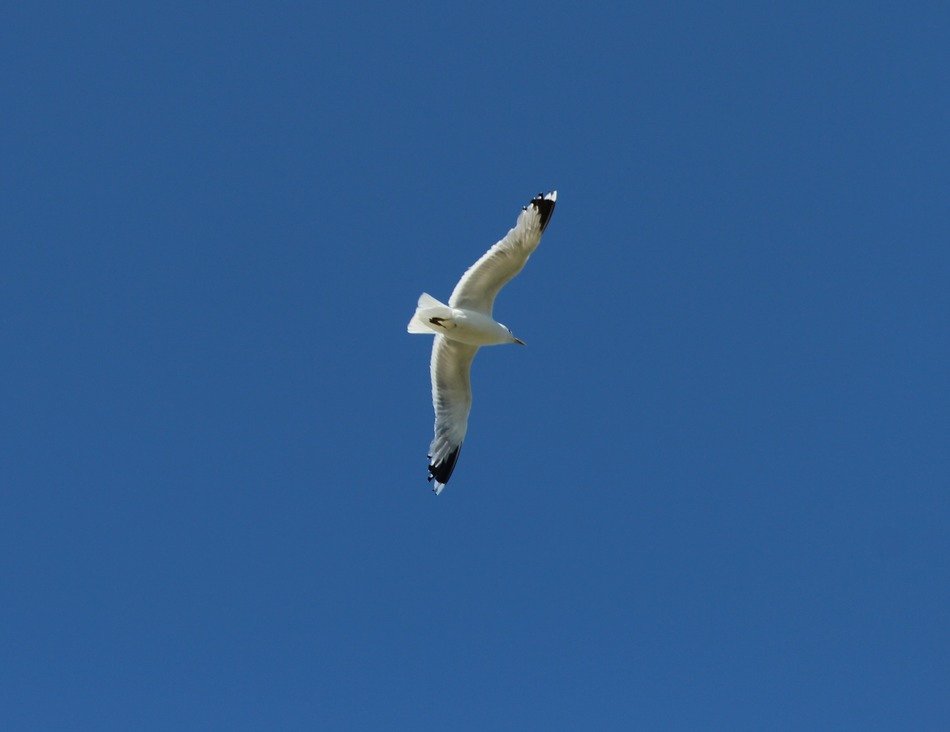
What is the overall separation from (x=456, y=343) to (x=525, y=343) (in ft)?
2.82

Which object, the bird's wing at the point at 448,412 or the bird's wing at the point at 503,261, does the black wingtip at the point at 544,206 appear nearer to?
the bird's wing at the point at 503,261

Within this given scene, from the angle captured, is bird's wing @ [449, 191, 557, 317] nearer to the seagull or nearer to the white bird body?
the seagull

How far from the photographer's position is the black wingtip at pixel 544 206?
43.9ft

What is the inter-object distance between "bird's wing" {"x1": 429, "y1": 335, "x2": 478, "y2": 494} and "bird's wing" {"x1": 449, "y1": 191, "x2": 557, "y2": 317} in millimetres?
1125

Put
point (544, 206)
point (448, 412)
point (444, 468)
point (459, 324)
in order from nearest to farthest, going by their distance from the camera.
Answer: point (544, 206), point (459, 324), point (448, 412), point (444, 468)

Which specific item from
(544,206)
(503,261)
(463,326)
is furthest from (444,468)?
(544,206)

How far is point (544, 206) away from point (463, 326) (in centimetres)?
170

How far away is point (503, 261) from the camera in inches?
535

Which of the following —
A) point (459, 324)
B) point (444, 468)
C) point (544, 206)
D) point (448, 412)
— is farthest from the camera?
point (444, 468)

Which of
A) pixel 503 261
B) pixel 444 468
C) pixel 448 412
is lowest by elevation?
pixel 444 468

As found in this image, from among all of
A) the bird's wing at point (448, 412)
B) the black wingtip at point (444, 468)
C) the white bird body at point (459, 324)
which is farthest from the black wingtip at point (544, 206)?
the black wingtip at point (444, 468)

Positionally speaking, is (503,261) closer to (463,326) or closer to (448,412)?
(463,326)

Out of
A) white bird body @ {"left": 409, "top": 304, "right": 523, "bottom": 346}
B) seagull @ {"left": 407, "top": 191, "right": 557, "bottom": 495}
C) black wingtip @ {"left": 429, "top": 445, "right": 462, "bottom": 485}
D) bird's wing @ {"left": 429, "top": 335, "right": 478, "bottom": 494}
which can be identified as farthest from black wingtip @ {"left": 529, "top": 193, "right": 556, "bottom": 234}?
black wingtip @ {"left": 429, "top": 445, "right": 462, "bottom": 485}

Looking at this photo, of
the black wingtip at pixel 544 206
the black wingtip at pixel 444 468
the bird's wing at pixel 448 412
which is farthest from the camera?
the black wingtip at pixel 444 468
